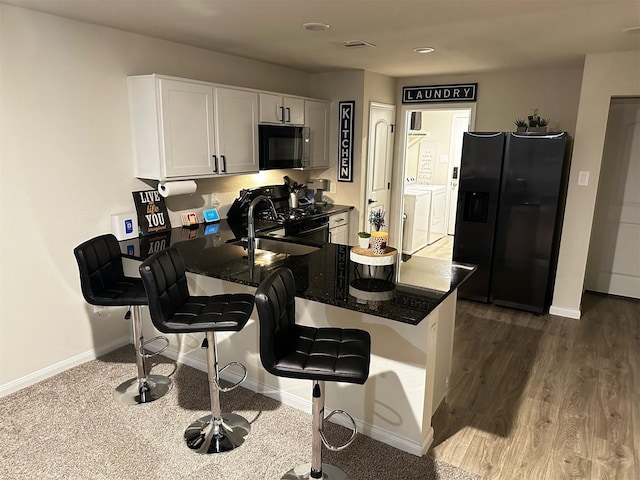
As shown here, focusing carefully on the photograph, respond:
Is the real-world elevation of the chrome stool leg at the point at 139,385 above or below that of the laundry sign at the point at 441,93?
below

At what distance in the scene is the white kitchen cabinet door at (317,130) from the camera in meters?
4.92

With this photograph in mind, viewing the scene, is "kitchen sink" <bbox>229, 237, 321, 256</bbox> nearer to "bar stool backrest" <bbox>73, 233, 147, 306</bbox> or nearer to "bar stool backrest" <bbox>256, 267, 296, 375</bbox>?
"bar stool backrest" <bbox>73, 233, 147, 306</bbox>

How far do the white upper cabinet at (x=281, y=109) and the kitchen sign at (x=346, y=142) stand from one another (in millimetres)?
617

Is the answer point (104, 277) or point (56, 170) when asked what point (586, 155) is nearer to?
point (104, 277)

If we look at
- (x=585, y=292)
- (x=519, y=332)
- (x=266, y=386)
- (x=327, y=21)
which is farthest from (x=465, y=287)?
(x=327, y=21)

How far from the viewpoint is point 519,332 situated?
406 centimetres

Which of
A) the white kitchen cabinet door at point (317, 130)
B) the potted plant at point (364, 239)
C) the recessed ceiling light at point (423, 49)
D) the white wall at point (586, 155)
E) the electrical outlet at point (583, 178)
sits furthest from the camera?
the white kitchen cabinet door at point (317, 130)

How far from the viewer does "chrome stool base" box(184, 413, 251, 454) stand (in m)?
2.45

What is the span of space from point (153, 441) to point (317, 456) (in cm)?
100

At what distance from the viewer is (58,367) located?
321cm

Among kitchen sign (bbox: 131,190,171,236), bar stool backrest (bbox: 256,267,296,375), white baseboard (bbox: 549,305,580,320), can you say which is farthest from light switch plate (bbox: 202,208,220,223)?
white baseboard (bbox: 549,305,580,320)

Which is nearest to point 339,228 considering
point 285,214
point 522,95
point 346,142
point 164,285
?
point 285,214

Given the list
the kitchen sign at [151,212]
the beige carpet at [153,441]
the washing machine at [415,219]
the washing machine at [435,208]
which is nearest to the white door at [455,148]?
the washing machine at [435,208]

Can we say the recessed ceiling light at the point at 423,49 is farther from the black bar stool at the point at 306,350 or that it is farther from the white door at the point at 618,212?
the black bar stool at the point at 306,350
